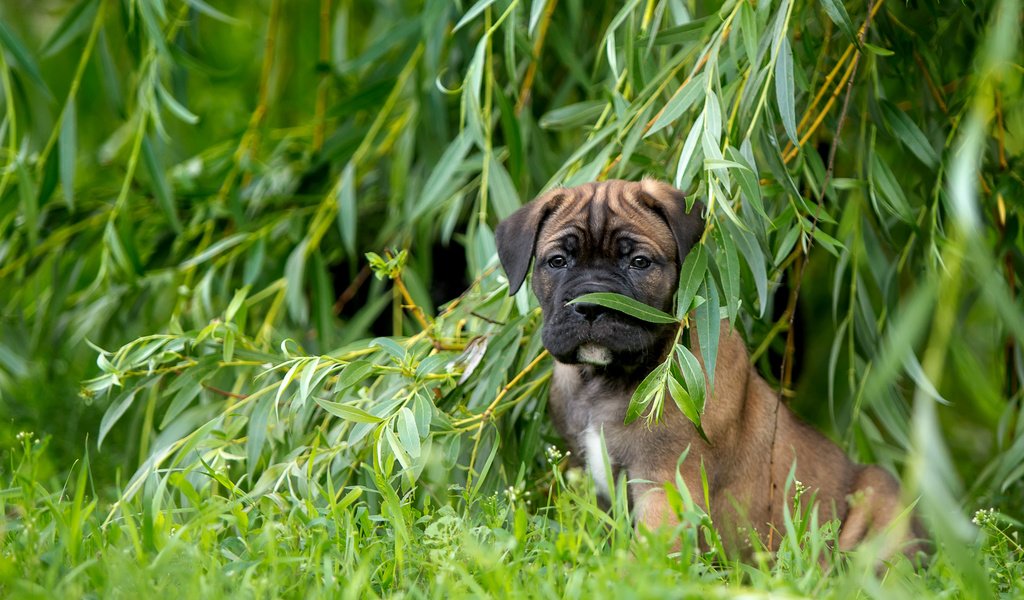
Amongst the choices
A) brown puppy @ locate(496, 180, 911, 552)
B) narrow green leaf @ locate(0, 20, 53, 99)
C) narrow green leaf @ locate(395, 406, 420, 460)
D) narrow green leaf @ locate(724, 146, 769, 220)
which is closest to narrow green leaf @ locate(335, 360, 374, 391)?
narrow green leaf @ locate(395, 406, 420, 460)

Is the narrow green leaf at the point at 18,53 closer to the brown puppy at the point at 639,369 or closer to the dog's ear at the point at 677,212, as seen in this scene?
the brown puppy at the point at 639,369

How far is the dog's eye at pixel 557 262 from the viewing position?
13.9 ft

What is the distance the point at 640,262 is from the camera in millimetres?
4109

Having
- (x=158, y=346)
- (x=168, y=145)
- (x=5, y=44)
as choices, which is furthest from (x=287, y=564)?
(x=168, y=145)

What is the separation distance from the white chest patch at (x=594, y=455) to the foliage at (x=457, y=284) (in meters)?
0.18

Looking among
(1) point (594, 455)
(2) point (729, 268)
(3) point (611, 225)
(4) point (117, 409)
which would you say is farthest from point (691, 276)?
(4) point (117, 409)

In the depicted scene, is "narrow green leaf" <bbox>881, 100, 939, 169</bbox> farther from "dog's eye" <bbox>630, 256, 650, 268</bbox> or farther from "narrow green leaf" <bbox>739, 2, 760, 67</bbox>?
"dog's eye" <bbox>630, 256, 650, 268</bbox>

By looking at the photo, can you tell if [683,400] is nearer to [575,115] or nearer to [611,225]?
[611,225]

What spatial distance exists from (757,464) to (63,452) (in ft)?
11.9

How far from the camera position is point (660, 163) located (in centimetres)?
475

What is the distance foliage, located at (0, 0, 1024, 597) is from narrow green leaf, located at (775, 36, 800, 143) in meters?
0.02

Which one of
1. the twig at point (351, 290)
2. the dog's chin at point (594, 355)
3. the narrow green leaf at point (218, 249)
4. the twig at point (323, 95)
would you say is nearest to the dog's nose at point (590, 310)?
the dog's chin at point (594, 355)

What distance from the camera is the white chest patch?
4238 millimetres

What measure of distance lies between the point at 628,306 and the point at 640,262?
417mm
